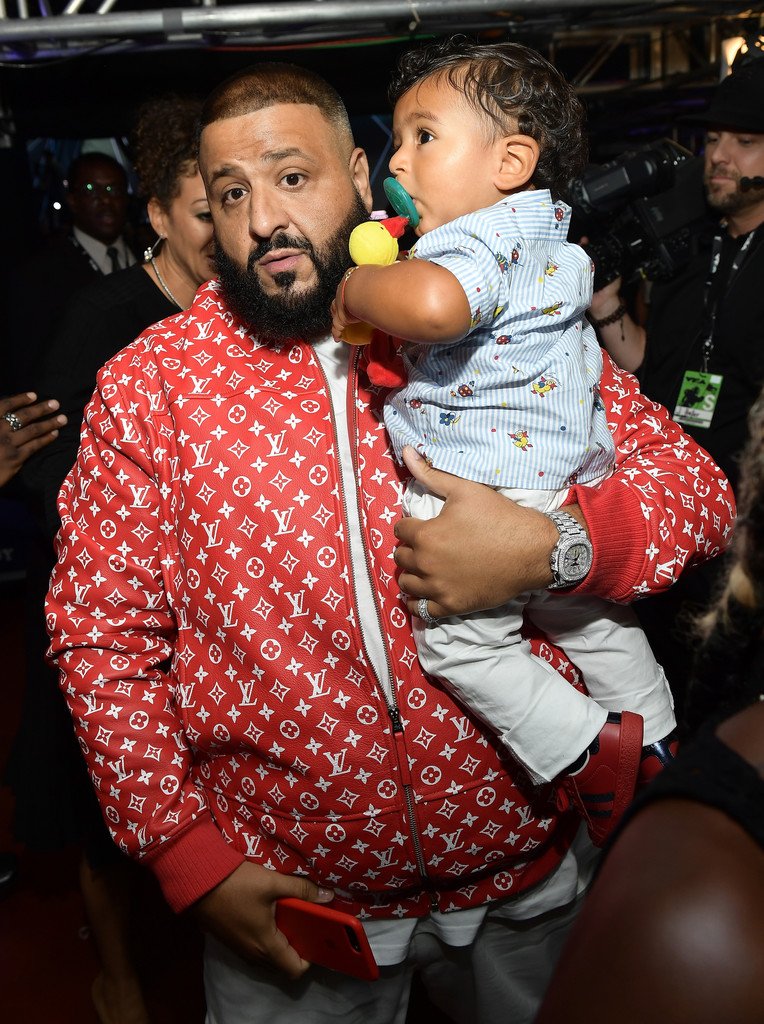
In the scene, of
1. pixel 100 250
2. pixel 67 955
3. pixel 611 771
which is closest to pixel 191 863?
pixel 611 771

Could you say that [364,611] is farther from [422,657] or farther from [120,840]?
[120,840]

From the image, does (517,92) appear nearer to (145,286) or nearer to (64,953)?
(145,286)

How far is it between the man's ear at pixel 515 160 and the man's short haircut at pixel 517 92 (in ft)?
0.07

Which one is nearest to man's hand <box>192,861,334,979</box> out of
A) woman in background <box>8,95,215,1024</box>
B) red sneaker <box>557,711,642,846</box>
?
red sneaker <box>557,711,642,846</box>

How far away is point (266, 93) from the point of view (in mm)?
1442

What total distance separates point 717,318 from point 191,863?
2.44 meters

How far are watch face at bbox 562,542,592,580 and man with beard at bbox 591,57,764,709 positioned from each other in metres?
1.63

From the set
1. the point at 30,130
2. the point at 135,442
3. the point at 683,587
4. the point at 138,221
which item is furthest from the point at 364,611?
the point at 30,130

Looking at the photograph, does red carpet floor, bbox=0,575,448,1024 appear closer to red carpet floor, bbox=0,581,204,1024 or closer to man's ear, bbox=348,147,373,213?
red carpet floor, bbox=0,581,204,1024

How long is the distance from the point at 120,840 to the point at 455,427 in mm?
832

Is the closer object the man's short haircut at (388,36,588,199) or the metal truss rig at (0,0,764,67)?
the man's short haircut at (388,36,588,199)

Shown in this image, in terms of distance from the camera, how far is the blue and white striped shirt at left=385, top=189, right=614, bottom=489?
1.22 m

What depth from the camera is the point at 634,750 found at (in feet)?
4.22

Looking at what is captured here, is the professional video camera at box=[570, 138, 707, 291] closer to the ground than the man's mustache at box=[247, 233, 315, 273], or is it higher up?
closer to the ground
